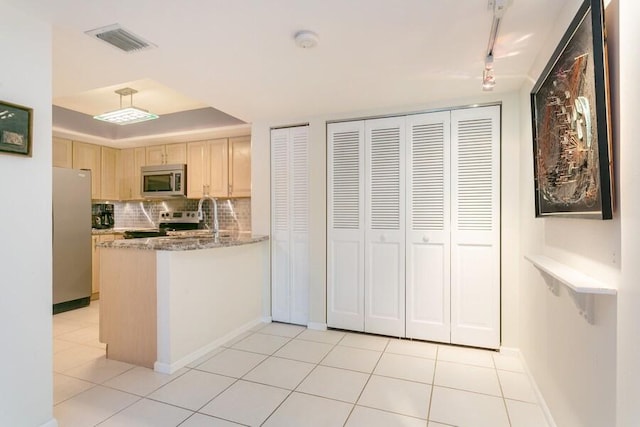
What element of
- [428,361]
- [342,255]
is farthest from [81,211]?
[428,361]

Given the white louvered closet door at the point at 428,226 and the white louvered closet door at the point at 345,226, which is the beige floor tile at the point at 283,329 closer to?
the white louvered closet door at the point at 345,226

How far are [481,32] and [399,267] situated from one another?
1943 mm

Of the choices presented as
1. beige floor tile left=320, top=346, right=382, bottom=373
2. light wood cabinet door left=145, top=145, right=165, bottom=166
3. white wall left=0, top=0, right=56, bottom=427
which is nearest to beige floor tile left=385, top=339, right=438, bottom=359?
beige floor tile left=320, top=346, right=382, bottom=373

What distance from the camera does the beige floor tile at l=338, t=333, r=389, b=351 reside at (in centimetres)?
291

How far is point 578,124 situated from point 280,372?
90.2 inches

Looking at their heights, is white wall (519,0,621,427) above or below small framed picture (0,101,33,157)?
below

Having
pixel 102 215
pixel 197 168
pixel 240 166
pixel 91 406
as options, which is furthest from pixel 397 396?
pixel 102 215

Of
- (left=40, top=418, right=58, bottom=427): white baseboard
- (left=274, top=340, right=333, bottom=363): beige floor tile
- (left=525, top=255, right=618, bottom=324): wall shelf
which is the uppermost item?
(left=525, top=255, right=618, bottom=324): wall shelf

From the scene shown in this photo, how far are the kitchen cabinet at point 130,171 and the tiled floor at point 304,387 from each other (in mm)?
2613

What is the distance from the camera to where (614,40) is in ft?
3.75

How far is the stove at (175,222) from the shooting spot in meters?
4.80

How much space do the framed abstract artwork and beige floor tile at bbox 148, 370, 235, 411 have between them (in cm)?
224

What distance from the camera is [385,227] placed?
10.1 ft

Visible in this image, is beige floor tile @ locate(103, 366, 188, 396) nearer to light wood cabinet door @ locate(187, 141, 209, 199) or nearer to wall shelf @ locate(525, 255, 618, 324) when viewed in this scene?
wall shelf @ locate(525, 255, 618, 324)
